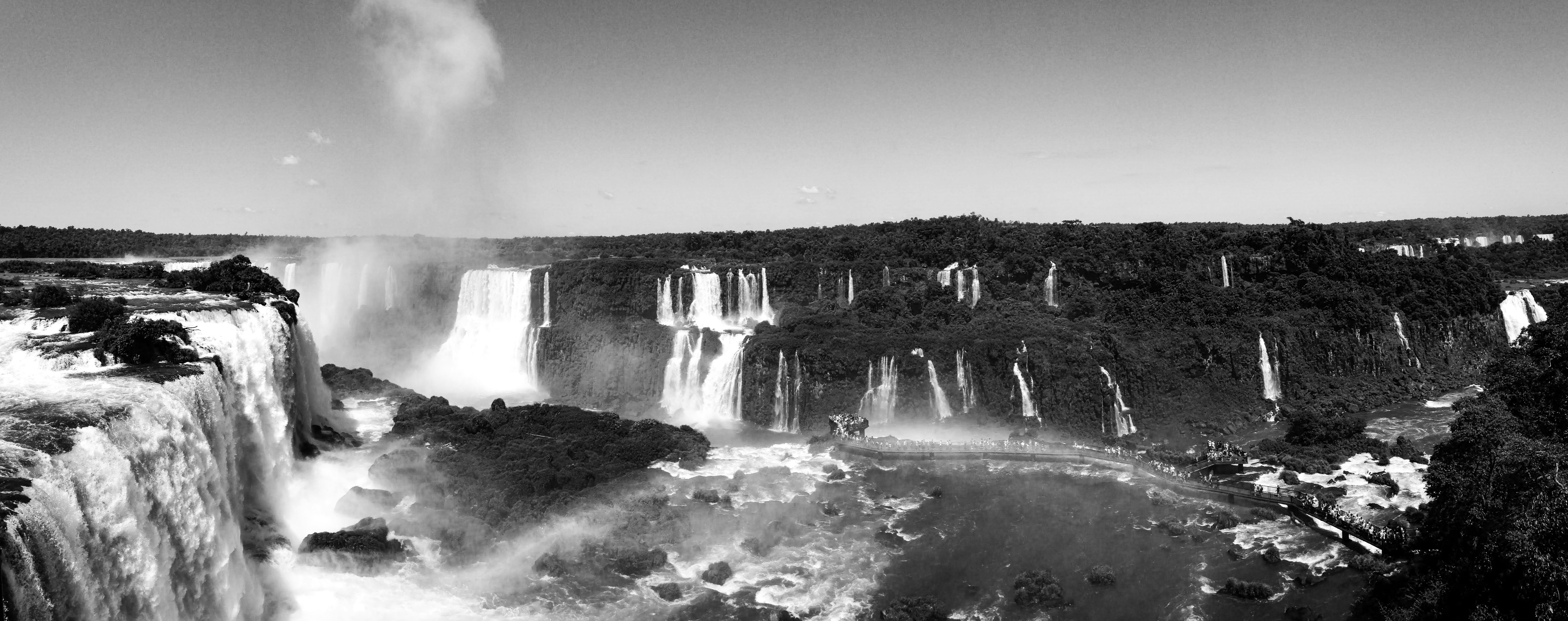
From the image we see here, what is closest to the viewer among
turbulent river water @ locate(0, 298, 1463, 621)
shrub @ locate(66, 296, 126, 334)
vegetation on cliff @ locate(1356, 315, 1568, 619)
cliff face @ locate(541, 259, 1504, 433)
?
turbulent river water @ locate(0, 298, 1463, 621)

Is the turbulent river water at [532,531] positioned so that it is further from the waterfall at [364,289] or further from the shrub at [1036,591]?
the waterfall at [364,289]

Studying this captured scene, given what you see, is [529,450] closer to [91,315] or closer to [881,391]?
[91,315]

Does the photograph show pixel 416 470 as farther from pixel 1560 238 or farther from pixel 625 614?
pixel 1560 238

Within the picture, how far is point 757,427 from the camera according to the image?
1677 inches

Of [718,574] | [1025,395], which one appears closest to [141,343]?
[718,574]

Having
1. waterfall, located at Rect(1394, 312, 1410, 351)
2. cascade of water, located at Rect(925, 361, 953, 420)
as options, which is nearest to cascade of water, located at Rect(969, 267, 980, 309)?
cascade of water, located at Rect(925, 361, 953, 420)

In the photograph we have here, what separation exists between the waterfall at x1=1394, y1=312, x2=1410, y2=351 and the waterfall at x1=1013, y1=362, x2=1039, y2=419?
25.6m

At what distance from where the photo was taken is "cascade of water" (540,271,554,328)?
173ft

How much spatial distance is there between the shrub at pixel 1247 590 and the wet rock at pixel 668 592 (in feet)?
49.2

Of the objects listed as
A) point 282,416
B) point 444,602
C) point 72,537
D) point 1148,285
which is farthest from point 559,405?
point 1148,285

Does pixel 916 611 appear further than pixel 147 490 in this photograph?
Yes

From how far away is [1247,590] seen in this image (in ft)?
72.9

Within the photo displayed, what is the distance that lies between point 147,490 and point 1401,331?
60809mm

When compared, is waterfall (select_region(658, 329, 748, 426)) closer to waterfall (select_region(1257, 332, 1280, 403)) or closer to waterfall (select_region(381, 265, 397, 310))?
waterfall (select_region(381, 265, 397, 310))
